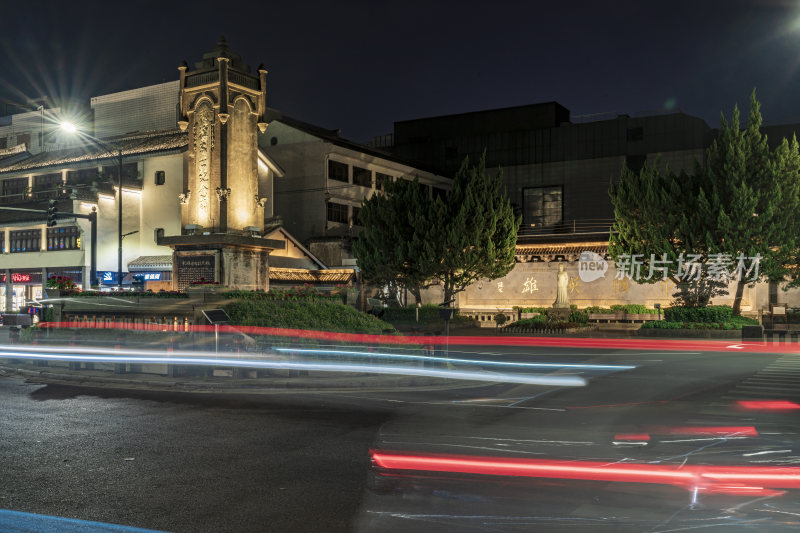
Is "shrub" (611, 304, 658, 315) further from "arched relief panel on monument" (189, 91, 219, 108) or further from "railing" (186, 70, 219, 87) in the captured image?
"railing" (186, 70, 219, 87)

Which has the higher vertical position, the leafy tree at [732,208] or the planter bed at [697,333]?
the leafy tree at [732,208]

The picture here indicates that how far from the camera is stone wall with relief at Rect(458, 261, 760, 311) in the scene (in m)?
44.8

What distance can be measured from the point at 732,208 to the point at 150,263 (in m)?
35.2

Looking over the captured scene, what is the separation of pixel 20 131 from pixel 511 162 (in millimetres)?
45008

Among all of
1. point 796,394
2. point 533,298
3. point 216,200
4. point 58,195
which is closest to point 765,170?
point 533,298

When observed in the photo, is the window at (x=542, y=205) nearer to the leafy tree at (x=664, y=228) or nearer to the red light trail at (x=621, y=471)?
the leafy tree at (x=664, y=228)

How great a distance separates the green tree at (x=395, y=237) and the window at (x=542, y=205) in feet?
83.1

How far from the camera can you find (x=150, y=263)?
154ft

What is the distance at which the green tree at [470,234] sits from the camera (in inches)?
1638

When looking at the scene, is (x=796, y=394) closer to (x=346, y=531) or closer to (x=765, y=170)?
(x=346, y=531)

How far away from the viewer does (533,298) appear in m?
49.6

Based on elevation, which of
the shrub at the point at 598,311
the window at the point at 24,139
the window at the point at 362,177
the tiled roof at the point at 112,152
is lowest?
the shrub at the point at 598,311

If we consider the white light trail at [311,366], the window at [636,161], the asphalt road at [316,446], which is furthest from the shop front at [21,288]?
the window at [636,161]

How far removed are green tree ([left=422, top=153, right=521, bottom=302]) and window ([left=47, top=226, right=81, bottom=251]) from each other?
82.8 ft
